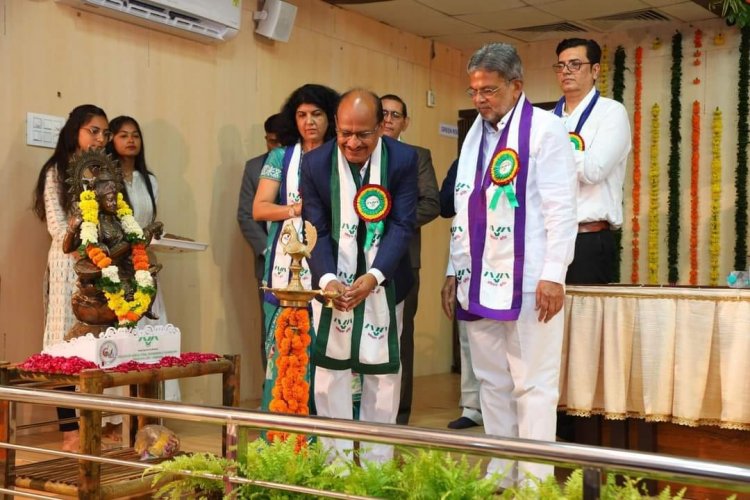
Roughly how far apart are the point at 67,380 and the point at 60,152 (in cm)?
179

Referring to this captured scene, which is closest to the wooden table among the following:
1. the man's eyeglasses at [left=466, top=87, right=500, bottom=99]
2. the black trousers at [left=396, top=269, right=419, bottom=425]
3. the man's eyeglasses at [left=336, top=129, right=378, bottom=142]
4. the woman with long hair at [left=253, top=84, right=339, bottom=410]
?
the woman with long hair at [left=253, top=84, right=339, bottom=410]

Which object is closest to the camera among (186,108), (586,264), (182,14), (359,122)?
(359,122)

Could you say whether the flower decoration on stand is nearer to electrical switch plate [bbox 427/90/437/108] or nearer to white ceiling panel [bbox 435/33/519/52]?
electrical switch plate [bbox 427/90/437/108]

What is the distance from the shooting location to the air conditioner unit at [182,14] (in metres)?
4.98

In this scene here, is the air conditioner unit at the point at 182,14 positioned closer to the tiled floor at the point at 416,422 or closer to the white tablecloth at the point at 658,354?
the tiled floor at the point at 416,422

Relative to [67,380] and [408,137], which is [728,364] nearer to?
[67,380]

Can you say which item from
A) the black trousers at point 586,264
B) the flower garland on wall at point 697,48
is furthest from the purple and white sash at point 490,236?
the flower garland on wall at point 697,48

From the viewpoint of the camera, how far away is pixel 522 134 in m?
3.00

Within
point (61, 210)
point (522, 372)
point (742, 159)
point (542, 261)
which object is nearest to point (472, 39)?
point (742, 159)

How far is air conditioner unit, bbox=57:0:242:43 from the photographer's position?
16.4 feet

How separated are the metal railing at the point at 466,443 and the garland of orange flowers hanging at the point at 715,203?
18.9 feet

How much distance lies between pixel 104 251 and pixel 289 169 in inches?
39.9

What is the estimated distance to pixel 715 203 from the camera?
6.82 meters

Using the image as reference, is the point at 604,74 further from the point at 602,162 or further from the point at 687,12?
the point at 602,162
